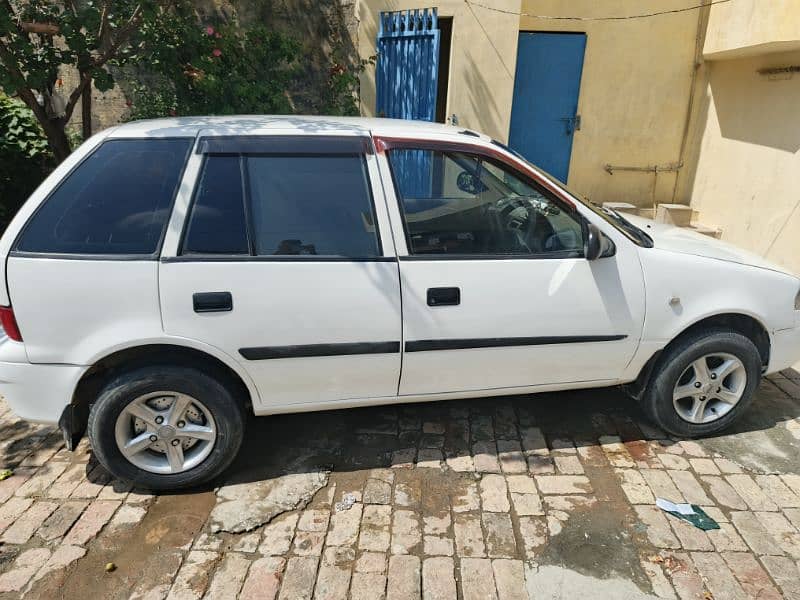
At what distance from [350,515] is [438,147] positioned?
1993 mm

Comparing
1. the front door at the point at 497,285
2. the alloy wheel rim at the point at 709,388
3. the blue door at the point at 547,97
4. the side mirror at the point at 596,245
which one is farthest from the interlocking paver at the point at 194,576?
the blue door at the point at 547,97

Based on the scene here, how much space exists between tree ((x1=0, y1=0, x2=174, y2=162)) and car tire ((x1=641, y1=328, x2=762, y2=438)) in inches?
185

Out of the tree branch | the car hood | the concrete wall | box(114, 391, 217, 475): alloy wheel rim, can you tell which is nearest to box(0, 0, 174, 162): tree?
the tree branch

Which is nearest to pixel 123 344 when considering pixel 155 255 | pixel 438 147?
pixel 155 255

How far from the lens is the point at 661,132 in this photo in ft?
24.9

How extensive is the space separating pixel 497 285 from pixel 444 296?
295mm

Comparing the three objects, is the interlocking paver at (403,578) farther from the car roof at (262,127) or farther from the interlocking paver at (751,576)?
the car roof at (262,127)

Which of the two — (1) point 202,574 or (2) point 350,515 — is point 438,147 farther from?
(1) point 202,574

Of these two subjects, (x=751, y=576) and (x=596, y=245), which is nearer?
(x=751, y=576)

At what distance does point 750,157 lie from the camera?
6.65m

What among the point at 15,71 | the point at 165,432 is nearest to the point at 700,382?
the point at 165,432

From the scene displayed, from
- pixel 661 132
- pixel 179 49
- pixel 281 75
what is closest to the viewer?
pixel 179 49

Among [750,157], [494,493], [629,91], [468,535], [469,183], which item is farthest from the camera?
[629,91]

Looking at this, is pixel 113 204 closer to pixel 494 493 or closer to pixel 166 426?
pixel 166 426
